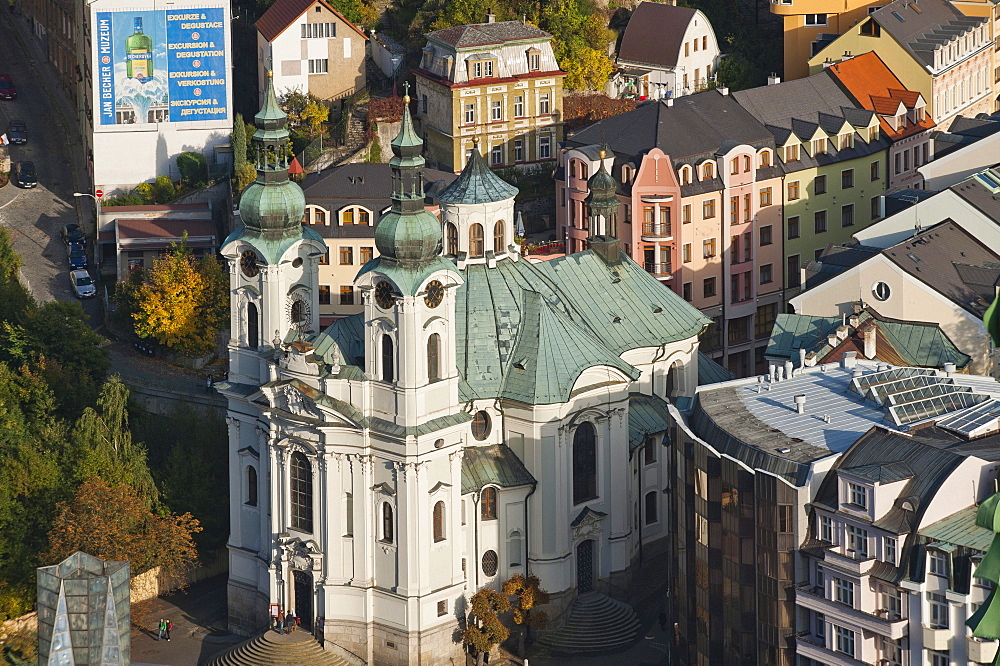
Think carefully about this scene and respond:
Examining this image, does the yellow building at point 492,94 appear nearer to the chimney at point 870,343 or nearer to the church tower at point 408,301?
the chimney at point 870,343

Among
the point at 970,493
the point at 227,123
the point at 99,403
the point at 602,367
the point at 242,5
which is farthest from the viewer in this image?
the point at 242,5

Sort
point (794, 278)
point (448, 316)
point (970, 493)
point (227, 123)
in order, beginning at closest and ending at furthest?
point (970, 493), point (448, 316), point (794, 278), point (227, 123)

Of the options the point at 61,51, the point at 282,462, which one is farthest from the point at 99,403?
the point at 61,51

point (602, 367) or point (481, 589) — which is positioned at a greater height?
point (602, 367)

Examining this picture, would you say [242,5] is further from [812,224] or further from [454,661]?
[454,661]

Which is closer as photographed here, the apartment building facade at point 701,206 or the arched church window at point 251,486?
the arched church window at point 251,486

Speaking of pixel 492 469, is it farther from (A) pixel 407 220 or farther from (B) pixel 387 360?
(A) pixel 407 220

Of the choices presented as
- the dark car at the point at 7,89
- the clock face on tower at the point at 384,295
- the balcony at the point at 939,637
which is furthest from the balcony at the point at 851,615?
the dark car at the point at 7,89
